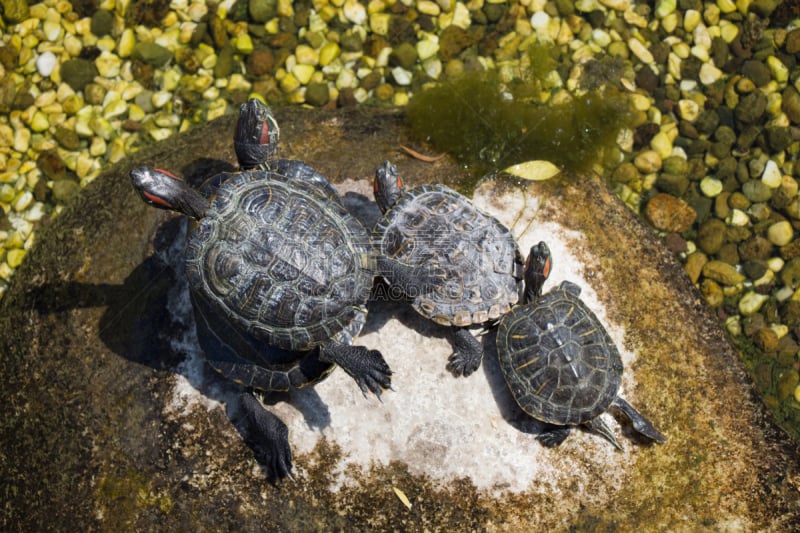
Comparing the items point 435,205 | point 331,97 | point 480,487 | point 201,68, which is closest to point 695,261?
point 435,205

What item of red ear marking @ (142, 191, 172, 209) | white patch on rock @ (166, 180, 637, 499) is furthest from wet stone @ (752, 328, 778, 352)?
red ear marking @ (142, 191, 172, 209)

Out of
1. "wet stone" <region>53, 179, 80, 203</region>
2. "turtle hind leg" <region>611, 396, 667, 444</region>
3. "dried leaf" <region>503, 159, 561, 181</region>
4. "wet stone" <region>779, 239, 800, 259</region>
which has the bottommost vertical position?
"wet stone" <region>53, 179, 80, 203</region>

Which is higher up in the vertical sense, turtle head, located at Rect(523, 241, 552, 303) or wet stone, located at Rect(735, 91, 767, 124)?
wet stone, located at Rect(735, 91, 767, 124)

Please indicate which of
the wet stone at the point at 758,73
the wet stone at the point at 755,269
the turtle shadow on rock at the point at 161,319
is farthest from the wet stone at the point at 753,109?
the turtle shadow on rock at the point at 161,319

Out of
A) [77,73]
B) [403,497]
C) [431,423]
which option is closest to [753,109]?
[431,423]

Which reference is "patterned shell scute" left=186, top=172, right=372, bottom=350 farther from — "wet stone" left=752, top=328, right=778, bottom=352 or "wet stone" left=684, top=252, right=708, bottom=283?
"wet stone" left=752, top=328, right=778, bottom=352

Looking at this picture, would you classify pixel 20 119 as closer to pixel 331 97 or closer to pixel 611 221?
pixel 331 97

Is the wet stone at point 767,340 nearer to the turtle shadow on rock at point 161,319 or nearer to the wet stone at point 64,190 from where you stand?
the turtle shadow on rock at point 161,319

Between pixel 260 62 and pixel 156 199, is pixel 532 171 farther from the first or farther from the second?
pixel 260 62
